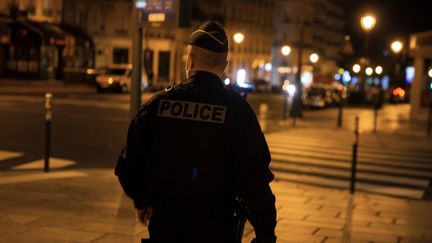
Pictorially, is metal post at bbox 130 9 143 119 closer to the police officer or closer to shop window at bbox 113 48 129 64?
the police officer

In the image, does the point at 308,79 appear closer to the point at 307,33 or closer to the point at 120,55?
the point at 120,55

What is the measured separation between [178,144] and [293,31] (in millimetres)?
102316

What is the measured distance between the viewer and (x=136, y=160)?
388 centimetres

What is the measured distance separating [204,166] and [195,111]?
0.27m

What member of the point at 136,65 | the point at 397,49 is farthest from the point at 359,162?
the point at 397,49

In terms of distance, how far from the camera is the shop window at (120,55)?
70.5 m

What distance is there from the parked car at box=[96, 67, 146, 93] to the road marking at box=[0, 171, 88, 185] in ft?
115

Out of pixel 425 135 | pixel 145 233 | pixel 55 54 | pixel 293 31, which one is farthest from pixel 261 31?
pixel 145 233

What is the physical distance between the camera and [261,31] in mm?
93875

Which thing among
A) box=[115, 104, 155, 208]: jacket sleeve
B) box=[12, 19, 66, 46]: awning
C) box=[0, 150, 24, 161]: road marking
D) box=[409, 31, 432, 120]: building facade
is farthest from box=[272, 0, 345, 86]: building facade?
box=[115, 104, 155, 208]: jacket sleeve

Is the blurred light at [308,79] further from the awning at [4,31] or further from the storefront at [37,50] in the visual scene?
the awning at [4,31]

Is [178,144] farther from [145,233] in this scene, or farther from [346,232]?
[346,232]

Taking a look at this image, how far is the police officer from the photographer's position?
3.68 metres

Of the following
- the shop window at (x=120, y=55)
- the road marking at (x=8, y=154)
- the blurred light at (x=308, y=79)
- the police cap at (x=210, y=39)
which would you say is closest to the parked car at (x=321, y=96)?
the blurred light at (x=308, y=79)
